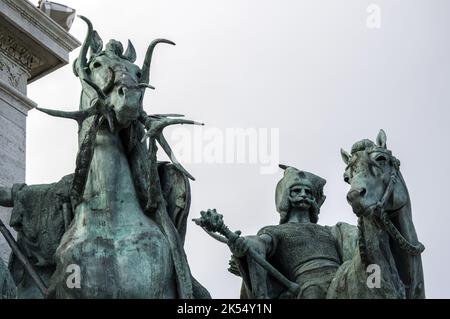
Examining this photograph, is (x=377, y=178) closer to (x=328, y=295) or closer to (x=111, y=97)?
(x=328, y=295)

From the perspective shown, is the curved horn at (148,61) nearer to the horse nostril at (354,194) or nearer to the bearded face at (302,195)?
the horse nostril at (354,194)

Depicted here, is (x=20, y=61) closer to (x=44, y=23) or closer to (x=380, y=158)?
(x=44, y=23)

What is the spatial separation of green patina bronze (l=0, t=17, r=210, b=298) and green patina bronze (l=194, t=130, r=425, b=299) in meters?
0.58

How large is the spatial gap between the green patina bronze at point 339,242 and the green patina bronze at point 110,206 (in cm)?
58

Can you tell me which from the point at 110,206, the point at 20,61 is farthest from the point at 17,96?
the point at 110,206

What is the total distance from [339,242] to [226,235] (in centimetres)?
162

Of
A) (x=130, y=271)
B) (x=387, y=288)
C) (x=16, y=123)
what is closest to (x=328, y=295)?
(x=387, y=288)

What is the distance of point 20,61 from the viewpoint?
2283 cm

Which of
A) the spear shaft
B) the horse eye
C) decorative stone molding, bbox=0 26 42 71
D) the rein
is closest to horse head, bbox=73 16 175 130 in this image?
the spear shaft

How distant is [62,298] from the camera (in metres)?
16.3

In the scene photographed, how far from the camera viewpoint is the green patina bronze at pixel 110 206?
16469 mm

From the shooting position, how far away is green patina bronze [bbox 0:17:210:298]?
1647cm

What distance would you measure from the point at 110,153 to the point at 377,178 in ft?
7.60

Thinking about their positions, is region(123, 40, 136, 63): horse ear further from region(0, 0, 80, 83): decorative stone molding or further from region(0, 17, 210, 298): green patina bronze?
region(0, 0, 80, 83): decorative stone molding
